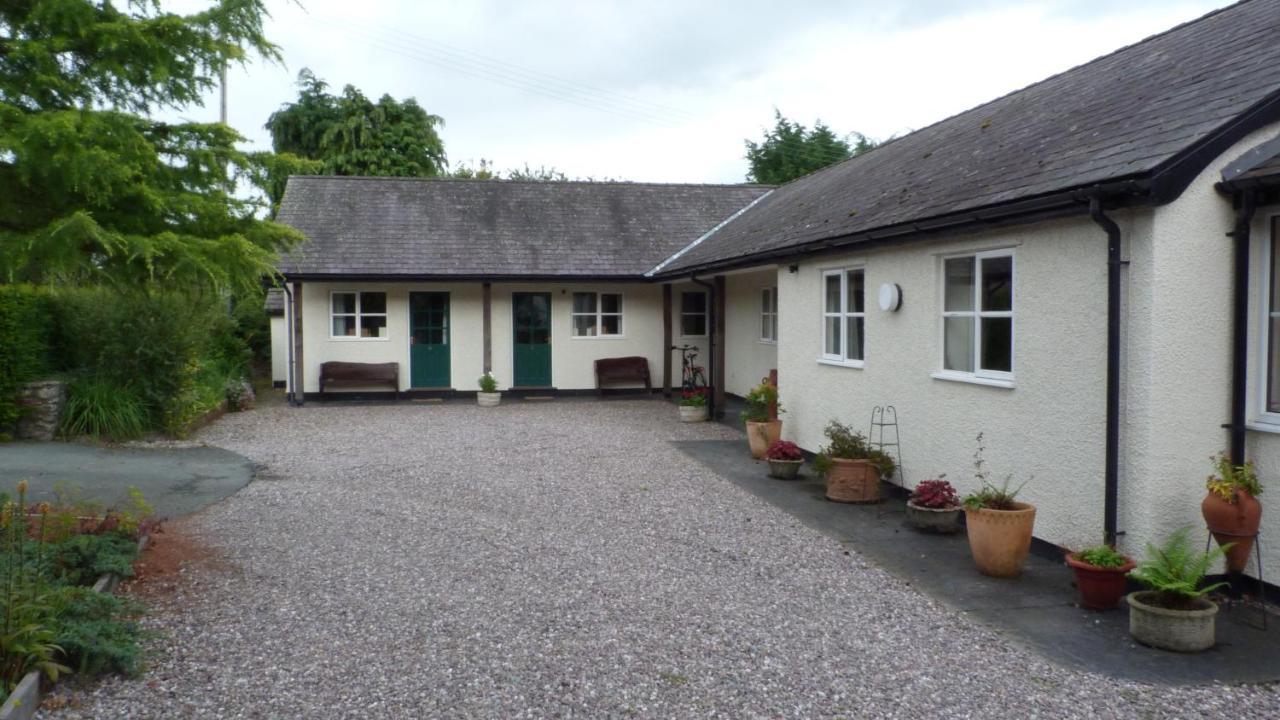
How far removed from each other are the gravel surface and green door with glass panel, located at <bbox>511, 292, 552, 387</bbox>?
10161mm

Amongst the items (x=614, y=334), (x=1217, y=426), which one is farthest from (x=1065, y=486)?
(x=614, y=334)

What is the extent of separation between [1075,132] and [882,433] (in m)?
3.49

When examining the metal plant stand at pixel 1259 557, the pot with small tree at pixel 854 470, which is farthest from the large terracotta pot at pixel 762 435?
the metal plant stand at pixel 1259 557

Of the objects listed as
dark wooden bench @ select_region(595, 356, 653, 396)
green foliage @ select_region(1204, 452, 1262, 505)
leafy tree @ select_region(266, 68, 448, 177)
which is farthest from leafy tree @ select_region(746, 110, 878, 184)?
green foliage @ select_region(1204, 452, 1262, 505)

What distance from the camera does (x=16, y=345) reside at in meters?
11.9

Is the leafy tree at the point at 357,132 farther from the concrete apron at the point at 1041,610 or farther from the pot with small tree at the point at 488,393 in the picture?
the concrete apron at the point at 1041,610

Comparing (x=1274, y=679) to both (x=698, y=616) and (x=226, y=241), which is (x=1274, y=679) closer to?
(x=698, y=616)

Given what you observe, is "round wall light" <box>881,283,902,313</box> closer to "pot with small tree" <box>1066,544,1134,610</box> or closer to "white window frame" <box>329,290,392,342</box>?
"pot with small tree" <box>1066,544,1134,610</box>

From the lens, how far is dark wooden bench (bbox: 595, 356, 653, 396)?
1995 cm

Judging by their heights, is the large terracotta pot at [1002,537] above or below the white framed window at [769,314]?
below

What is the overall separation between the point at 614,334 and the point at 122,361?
33.1 ft

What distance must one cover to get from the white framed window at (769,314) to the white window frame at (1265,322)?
10.9 metres

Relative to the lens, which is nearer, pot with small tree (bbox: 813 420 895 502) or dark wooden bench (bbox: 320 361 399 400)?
pot with small tree (bbox: 813 420 895 502)

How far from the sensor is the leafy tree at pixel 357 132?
3712 centimetres
